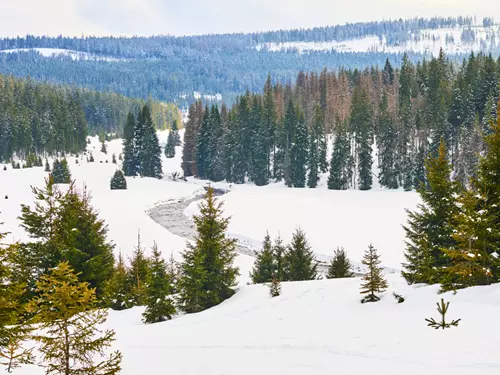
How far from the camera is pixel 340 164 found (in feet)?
265

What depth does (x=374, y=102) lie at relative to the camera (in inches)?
4272

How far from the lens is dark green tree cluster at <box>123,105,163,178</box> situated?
318ft

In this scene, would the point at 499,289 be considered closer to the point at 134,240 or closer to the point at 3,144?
the point at 134,240

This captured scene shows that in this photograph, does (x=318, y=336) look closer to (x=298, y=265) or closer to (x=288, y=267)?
(x=298, y=265)

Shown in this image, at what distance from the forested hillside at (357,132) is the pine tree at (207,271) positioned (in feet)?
174

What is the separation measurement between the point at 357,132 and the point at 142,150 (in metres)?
45.6

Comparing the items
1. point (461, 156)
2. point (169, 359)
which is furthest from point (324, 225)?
point (169, 359)

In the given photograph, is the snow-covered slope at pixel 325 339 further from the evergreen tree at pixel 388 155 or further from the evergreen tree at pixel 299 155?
the evergreen tree at pixel 299 155

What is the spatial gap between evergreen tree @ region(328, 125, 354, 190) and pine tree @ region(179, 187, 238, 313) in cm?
5942

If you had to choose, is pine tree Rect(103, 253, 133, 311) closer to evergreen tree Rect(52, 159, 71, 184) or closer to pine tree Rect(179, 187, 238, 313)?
pine tree Rect(179, 187, 238, 313)

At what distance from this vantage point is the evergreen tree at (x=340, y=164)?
80.6 meters

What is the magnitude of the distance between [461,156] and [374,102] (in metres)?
42.6

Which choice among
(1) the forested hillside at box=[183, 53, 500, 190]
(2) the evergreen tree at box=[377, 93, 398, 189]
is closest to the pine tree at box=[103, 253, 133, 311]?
(1) the forested hillside at box=[183, 53, 500, 190]

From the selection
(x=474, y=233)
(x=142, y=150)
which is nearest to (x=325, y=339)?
(x=474, y=233)
